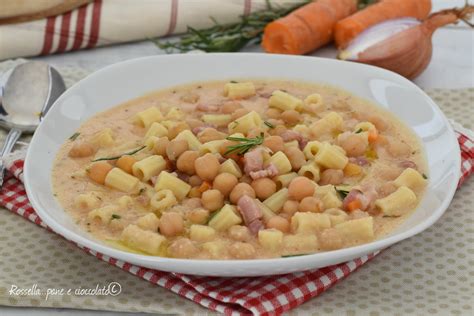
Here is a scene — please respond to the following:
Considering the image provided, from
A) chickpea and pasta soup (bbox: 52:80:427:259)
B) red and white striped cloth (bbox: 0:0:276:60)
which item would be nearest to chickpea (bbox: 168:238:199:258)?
chickpea and pasta soup (bbox: 52:80:427:259)

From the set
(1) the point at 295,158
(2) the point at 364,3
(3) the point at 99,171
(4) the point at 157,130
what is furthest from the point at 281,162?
(2) the point at 364,3

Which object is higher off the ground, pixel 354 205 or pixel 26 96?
pixel 354 205

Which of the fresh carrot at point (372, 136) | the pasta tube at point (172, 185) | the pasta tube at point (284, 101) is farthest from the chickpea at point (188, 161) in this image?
the fresh carrot at point (372, 136)

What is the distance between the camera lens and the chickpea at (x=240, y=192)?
3.81 m

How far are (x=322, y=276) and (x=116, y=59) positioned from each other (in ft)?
10.9

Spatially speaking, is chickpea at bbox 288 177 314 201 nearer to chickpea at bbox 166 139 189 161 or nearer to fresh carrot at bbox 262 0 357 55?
chickpea at bbox 166 139 189 161

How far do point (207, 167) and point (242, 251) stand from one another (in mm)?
598

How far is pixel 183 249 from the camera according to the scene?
3490 mm

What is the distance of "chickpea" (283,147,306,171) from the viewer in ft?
13.4

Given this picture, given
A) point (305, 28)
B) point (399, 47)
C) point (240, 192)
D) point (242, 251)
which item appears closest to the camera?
point (242, 251)

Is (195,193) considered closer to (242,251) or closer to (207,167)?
(207,167)

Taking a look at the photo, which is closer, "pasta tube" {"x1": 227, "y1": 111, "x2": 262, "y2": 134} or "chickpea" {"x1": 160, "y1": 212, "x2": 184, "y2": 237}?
"chickpea" {"x1": 160, "y1": 212, "x2": 184, "y2": 237}

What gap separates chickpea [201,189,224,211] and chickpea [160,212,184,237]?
0.19m

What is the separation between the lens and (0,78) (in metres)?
5.34
